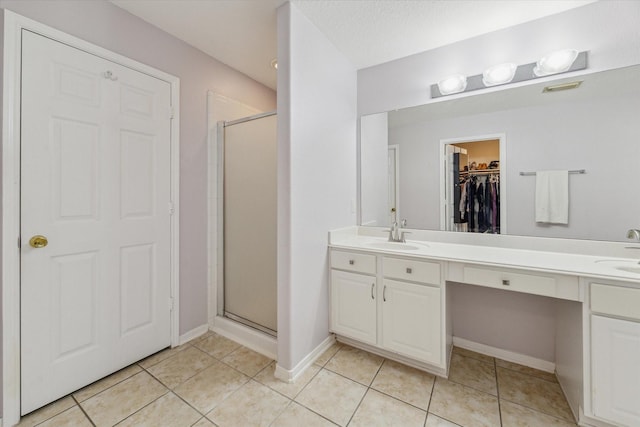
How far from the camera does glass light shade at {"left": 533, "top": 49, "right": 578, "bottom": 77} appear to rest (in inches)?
64.7

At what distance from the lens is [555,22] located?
172 centimetres

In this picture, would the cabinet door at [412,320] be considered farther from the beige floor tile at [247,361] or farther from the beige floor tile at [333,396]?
the beige floor tile at [247,361]

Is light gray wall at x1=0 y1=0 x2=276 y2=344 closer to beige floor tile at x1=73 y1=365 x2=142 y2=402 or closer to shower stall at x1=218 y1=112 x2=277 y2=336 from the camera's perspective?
shower stall at x1=218 y1=112 x2=277 y2=336

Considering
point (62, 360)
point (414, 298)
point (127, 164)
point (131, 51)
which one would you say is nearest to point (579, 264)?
point (414, 298)

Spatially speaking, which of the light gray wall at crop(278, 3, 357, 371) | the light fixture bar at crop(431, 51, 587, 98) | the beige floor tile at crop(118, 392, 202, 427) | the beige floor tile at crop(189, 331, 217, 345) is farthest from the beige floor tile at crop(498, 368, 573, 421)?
the beige floor tile at crop(189, 331, 217, 345)

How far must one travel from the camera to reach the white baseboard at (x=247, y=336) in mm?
1970

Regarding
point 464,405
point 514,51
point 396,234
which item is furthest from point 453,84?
point 464,405

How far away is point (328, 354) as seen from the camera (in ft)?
6.51

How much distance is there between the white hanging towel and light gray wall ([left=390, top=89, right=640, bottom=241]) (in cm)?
3

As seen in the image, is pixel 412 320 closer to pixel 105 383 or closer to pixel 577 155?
pixel 577 155

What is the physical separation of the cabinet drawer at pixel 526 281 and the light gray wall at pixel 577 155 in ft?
1.76

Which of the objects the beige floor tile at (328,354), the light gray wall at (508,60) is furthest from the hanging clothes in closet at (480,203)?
the beige floor tile at (328,354)

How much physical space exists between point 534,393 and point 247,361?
182 centimetres

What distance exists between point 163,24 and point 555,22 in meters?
2.68
